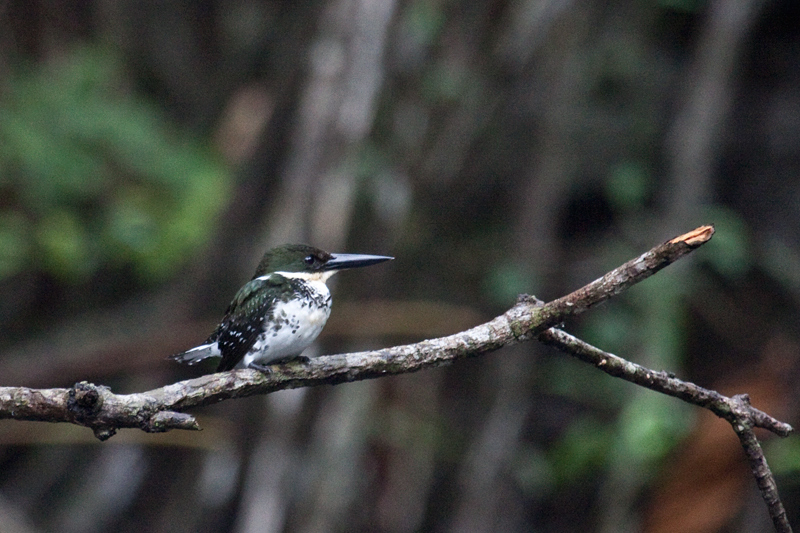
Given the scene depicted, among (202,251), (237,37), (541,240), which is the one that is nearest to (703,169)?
(541,240)

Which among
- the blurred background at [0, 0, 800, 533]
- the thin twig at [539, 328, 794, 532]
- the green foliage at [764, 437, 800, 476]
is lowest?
the thin twig at [539, 328, 794, 532]

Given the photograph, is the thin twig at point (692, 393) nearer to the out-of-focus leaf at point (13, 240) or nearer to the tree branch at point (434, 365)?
the tree branch at point (434, 365)

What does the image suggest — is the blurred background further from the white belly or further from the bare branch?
the bare branch

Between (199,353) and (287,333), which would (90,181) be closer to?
(199,353)

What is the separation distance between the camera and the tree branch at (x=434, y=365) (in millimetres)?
1785

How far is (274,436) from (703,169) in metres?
3.37

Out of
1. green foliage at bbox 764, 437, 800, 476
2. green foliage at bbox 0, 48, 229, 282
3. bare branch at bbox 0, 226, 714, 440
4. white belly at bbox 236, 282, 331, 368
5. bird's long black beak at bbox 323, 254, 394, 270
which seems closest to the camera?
bare branch at bbox 0, 226, 714, 440

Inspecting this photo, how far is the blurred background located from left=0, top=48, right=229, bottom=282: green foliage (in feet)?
0.08

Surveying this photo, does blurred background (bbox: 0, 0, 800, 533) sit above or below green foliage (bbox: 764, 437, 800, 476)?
above

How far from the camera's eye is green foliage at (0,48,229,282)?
534cm

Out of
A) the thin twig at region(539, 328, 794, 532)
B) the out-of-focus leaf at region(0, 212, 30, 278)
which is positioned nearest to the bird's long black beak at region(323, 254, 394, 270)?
the thin twig at region(539, 328, 794, 532)

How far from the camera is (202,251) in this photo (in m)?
5.64

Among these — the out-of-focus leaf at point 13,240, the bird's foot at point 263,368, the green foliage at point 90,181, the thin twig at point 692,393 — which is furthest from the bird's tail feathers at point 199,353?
the out-of-focus leaf at point 13,240

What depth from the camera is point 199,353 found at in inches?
126
